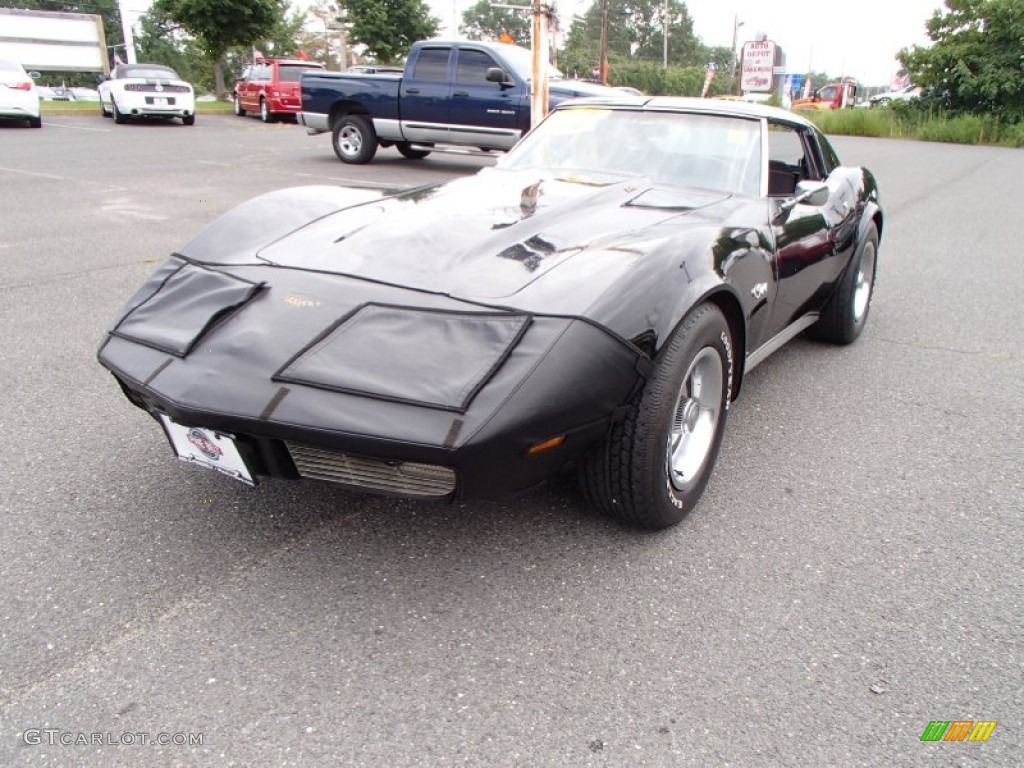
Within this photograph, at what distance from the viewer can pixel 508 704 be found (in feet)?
6.20

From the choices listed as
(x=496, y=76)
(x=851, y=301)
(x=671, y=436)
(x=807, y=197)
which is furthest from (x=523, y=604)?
(x=496, y=76)

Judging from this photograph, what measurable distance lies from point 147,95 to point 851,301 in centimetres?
1920

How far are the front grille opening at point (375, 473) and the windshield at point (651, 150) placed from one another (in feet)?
6.25

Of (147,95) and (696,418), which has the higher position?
(147,95)

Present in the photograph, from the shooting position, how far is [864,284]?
4781mm

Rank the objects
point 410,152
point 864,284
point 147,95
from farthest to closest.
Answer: point 147,95, point 410,152, point 864,284

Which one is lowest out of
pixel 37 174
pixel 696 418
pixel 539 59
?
pixel 696 418

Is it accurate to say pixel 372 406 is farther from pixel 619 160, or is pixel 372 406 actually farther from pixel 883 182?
pixel 883 182

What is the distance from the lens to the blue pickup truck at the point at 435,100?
36.5 ft

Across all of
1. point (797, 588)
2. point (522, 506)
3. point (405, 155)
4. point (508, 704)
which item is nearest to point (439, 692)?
point (508, 704)

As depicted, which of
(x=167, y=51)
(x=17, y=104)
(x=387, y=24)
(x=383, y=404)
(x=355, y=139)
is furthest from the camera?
(x=167, y=51)

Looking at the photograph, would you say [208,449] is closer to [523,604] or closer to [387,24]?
[523,604]

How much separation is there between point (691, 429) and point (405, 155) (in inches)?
462

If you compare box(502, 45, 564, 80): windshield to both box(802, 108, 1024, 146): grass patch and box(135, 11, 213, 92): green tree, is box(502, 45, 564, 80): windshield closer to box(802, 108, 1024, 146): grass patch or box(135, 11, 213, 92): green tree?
box(802, 108, 1024, 146): grass patch
